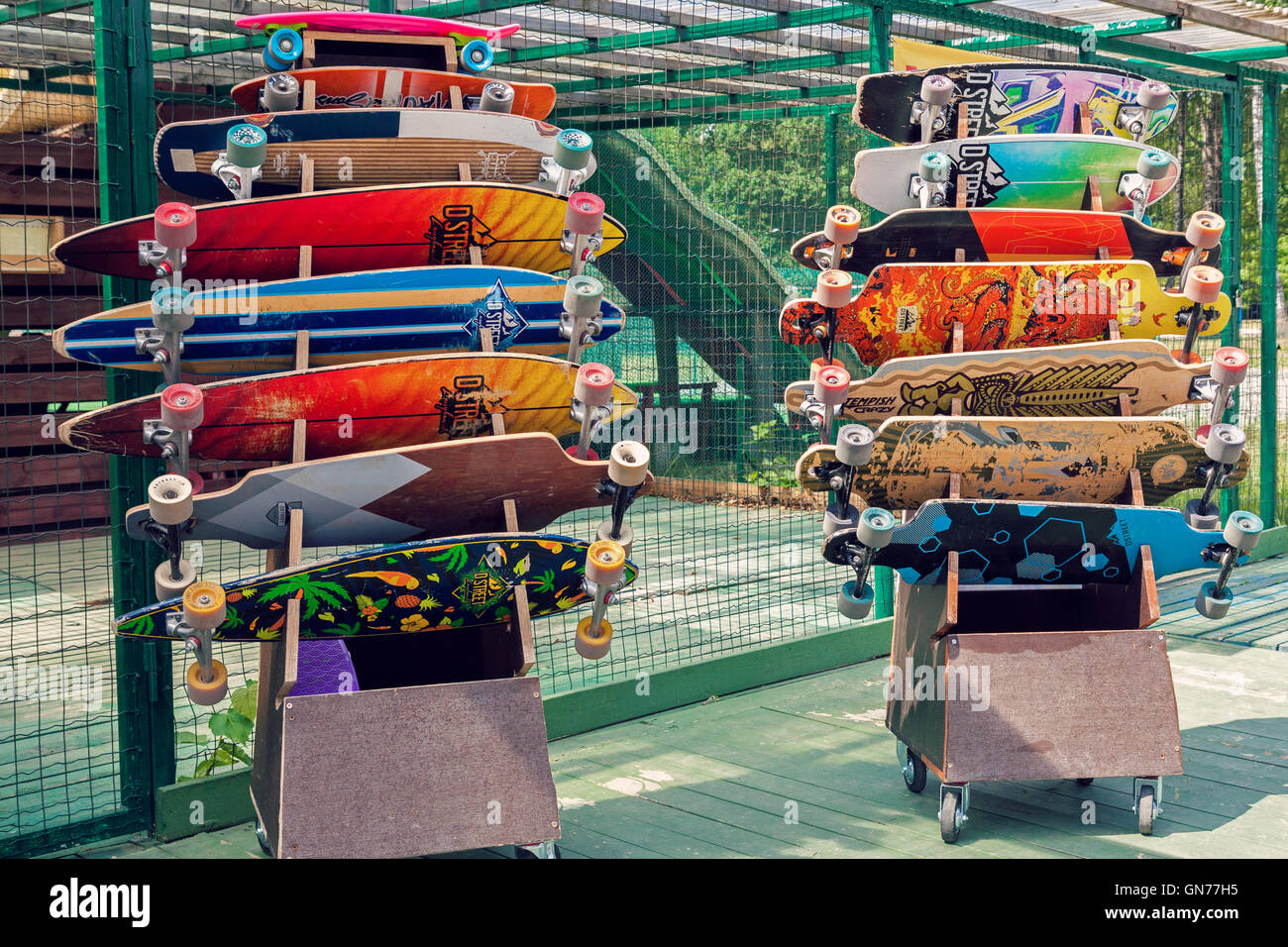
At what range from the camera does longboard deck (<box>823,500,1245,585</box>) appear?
11.0ft

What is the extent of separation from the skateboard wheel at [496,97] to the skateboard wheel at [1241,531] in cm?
223

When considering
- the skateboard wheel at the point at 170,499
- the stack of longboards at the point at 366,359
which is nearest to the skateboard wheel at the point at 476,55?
the stack of longboards at the point at 366,359

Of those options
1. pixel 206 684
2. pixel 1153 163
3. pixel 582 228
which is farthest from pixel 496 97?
pixel 1153 163

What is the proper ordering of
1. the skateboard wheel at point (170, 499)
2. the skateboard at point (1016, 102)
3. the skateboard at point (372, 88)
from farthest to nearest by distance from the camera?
the skateboard at point (1016, 102) → the skateboard at point (372, 88) → the skateboard wheel at point (170, 499)

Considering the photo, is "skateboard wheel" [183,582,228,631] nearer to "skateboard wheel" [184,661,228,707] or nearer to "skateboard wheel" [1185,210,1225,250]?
"skateboard wheel" [184,661,228,707]

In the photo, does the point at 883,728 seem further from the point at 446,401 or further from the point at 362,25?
the point at 362,25

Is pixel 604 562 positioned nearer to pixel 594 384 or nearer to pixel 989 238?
pixel 594 384

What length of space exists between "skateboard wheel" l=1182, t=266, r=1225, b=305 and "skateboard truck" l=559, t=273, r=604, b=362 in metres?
1.74

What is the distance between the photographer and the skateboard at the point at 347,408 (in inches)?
113

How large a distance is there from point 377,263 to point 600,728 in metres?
1.97

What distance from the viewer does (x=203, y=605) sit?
2598mm

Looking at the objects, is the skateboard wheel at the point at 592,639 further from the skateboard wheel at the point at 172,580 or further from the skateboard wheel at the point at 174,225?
the skateboard wheel at the point at 174,225

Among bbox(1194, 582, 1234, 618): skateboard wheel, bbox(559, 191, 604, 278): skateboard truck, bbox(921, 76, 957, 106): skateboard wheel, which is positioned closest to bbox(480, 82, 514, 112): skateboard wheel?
bbox(559, 191, 604, 278): skateboard truck

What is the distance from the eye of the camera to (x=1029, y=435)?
347 cm
